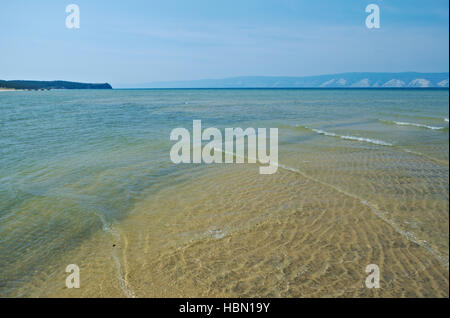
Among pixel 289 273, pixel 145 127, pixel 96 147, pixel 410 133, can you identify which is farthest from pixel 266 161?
pixel 145 127

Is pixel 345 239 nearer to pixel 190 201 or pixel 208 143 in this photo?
pixel 190 201

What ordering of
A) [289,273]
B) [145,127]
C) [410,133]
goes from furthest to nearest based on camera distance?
1. [145,127]
2. [410,133]
3. [289,273]

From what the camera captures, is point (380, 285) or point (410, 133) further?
point (410, 133)

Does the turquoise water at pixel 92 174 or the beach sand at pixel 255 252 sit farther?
the turquoise water at pixel 92 174

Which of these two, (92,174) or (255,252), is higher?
(92,174)

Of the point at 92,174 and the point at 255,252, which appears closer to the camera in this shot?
the point at 255,252

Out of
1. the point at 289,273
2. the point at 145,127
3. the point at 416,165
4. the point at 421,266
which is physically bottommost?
the point at 289,273

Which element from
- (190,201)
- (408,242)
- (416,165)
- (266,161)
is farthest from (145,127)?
(408,242)

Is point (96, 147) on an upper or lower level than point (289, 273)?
upper

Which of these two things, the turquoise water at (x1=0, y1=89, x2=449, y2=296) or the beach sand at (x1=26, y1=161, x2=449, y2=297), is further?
the turquoise water at (x1=0, y1=89, x2=449, y2=296)

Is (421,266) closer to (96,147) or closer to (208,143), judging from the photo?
(208,143)

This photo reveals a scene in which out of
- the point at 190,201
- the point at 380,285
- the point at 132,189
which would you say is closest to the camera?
the point at 380,285

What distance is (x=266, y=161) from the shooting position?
12.6 metres
